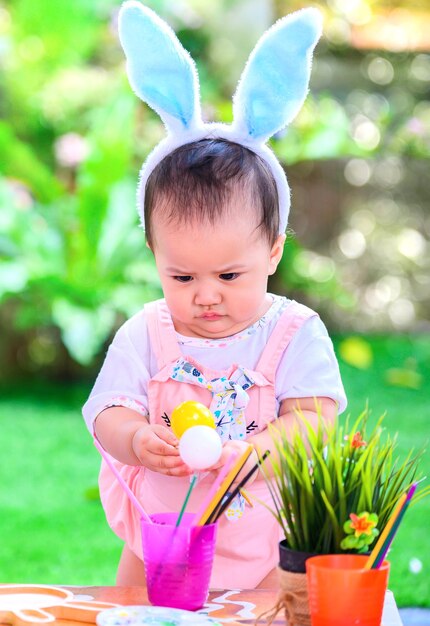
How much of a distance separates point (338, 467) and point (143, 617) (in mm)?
368

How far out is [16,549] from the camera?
13.8ft

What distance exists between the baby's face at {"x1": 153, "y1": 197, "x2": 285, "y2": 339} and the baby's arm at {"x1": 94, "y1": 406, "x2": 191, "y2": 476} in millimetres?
229

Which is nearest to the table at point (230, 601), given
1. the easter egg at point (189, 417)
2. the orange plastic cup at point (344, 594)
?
the orange plastic cup at point (344, 594)

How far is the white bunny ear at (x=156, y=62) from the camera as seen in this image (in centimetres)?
206

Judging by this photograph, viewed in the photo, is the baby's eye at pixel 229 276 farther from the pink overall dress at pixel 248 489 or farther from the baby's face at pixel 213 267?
the pink overall dress at pixel 248 489

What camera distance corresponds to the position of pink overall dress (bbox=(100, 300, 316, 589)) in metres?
2.18

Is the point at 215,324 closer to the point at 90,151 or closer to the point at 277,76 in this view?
the point at 277,76

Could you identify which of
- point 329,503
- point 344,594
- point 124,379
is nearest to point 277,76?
point 124,379

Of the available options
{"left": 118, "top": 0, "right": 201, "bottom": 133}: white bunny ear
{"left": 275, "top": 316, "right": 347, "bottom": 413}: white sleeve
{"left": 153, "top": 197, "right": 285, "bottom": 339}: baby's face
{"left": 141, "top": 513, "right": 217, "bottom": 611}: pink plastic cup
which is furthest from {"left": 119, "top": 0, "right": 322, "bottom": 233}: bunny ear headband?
{"left": 141, "top": 513, "right": 217, "bottom": 611}: pink plastic cup

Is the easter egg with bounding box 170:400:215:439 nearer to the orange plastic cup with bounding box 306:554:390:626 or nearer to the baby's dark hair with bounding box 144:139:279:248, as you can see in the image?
the orange plastic cup with bounding box 306:554:390:626

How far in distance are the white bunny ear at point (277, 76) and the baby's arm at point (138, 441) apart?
24.2 inches

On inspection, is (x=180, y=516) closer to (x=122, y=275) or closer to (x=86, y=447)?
(x=86, y=447)

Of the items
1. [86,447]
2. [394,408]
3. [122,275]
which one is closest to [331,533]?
[86,447]

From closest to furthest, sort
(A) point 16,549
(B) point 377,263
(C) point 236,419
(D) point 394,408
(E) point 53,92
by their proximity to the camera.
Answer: (C) point 236,419 < (A) point 16,549 < (D) point 394,408 < (E) point 53,92 < (B) point 377,263
